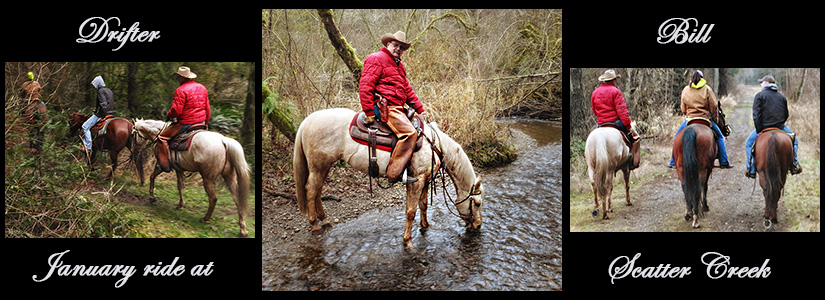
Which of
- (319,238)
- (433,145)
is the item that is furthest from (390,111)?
(319,238)

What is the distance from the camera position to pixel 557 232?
5.09m

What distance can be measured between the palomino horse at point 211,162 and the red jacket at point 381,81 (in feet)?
5.05

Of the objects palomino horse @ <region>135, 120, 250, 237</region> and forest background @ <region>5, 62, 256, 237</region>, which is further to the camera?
palomino horse @ <region>135, 120, 250, 237</region>

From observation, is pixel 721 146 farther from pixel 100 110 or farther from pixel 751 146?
pixel 100 110

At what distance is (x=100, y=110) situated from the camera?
4773 millimetres

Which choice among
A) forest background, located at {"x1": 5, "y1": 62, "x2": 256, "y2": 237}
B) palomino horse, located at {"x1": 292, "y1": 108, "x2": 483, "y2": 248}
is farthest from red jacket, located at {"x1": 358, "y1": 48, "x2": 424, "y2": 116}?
forest background, located at {"x1": 5, "y1": 62, "x2": 256, "y2": 237}

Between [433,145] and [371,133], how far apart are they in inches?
27.6

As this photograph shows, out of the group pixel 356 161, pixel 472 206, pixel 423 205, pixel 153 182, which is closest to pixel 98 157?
pixel 153 182

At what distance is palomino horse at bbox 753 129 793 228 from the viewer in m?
4.59

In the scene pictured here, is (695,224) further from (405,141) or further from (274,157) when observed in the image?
(274,157)

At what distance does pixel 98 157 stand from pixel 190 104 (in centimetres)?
123

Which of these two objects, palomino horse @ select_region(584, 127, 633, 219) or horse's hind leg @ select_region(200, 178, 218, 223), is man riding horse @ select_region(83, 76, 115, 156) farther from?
palomino horse @ select_region(584, 127, 633, 219)

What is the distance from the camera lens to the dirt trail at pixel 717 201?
462 cm

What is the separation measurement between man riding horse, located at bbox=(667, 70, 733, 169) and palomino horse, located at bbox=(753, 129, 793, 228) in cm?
31
